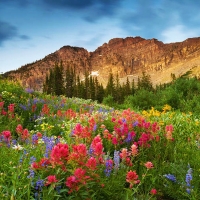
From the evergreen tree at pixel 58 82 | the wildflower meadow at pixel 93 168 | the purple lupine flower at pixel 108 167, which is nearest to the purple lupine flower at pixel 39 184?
the wildflower meadow at pixel 93 168

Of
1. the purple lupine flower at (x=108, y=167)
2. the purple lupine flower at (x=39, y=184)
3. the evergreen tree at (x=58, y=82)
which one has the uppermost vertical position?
the evergreen tree at (x=58, y=82)

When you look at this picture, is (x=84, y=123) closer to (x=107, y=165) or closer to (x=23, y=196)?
(x=107, y=165)

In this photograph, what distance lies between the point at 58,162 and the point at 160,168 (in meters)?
2.49

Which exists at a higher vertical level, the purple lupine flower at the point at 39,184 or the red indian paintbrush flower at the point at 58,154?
the red indian paintbrush flower at the point at 58,154

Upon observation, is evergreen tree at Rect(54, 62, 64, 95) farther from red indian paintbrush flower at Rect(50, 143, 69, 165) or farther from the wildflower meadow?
red indian paintbrush flower at Rect(50, 143, 69, 165)

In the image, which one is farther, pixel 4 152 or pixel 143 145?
pixel 143 145

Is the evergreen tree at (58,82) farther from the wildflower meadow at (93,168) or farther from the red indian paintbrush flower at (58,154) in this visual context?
the red indian paintbrush flower at (58,154)

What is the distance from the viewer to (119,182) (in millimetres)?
3520

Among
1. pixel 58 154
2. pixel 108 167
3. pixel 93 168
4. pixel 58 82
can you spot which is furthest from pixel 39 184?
pixel 58 82

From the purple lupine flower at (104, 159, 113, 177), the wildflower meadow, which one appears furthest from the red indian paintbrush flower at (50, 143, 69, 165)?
the purple lupine flower at (104, 159, 113, 177)

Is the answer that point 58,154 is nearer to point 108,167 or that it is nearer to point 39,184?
point 39,184

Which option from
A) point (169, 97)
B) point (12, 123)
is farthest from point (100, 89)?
point (12, 123)

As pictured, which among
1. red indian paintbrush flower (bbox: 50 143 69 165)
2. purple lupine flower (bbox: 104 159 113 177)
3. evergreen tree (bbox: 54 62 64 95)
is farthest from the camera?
evergreen tree (bbox: 54 62 64 95)

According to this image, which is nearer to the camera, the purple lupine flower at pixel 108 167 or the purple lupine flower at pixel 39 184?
the purple lupine flower at pixel 39 184
